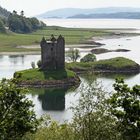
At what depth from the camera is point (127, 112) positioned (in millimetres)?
29938

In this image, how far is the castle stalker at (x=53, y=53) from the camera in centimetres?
13112

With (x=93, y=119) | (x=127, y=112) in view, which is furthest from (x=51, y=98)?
(x=127, y=112)

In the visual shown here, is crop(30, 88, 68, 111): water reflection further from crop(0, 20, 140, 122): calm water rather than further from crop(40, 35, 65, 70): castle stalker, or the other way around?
crop(40, 35, 65, 70): castle stalker

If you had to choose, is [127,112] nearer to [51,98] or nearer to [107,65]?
[51,98]

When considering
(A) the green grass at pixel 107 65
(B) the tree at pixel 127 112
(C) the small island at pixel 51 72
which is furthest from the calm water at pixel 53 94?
(A) the green grass at pixel 107 65

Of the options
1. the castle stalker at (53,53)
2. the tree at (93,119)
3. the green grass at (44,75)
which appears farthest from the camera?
the castle stalker at (53,53)

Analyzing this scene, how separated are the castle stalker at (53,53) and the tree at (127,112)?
3968 inches

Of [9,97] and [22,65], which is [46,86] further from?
[9,97]

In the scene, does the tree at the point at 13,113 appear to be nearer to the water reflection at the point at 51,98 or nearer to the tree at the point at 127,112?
the tree at the point at 127,112

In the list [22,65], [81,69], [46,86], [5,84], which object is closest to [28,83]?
[46,86]

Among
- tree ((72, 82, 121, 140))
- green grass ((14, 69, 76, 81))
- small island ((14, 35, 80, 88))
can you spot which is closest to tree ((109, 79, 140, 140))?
tree ((72, 82, 121, 140))

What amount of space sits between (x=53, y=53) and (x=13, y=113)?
326ft

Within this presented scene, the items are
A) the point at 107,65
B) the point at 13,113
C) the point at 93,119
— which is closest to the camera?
the point at 93,119

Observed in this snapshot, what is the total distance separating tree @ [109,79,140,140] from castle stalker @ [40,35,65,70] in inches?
3968
